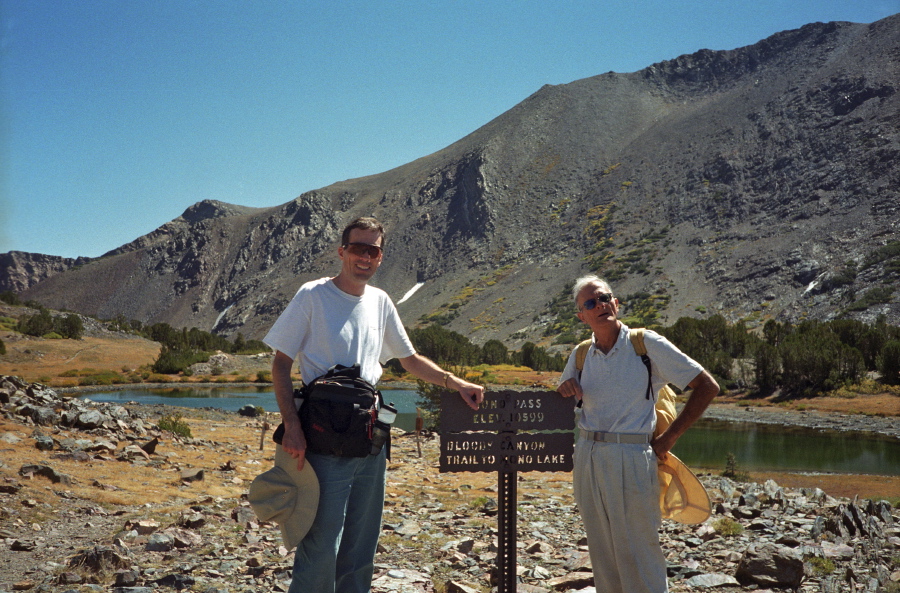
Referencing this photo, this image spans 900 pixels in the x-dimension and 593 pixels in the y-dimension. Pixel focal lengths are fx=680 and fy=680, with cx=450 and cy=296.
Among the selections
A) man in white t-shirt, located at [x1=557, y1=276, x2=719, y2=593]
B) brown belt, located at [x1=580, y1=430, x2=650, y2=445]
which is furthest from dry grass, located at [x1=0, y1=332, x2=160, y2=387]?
brown belt, located at [x1=580, y1=430, x2=650, y2=445]

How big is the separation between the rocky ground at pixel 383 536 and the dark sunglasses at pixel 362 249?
2.93 metres

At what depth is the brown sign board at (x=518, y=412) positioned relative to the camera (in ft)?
13.6

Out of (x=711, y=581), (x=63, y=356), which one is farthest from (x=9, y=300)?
(x=711, y=581)

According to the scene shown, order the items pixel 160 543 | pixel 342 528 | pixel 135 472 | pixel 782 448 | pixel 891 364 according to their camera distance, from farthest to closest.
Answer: pixel 891 364
pixel 782 448
pixel 135 472
pixel 160 543
pixel 342 528

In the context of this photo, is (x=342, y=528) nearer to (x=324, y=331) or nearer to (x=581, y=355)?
(x=324, y=331)

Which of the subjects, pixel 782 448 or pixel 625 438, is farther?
pixel 782 448

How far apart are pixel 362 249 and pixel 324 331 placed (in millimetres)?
482

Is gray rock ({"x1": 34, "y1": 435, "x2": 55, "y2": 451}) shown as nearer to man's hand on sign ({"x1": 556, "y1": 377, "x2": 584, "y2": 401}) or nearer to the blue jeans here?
the blue jeans

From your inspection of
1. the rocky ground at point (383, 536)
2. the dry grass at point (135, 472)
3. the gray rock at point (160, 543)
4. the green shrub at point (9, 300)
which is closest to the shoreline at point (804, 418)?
the dry grass at point (135, 472)

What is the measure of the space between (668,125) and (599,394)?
383 feet

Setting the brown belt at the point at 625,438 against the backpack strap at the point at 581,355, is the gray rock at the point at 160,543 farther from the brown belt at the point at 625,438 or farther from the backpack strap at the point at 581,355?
the brown belt at the point at 625,438

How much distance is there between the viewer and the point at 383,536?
7.16 metres

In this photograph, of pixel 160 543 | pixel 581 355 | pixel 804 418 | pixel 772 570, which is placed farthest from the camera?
pixel 804 418

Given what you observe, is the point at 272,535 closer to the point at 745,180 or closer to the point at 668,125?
the point at 745,180
